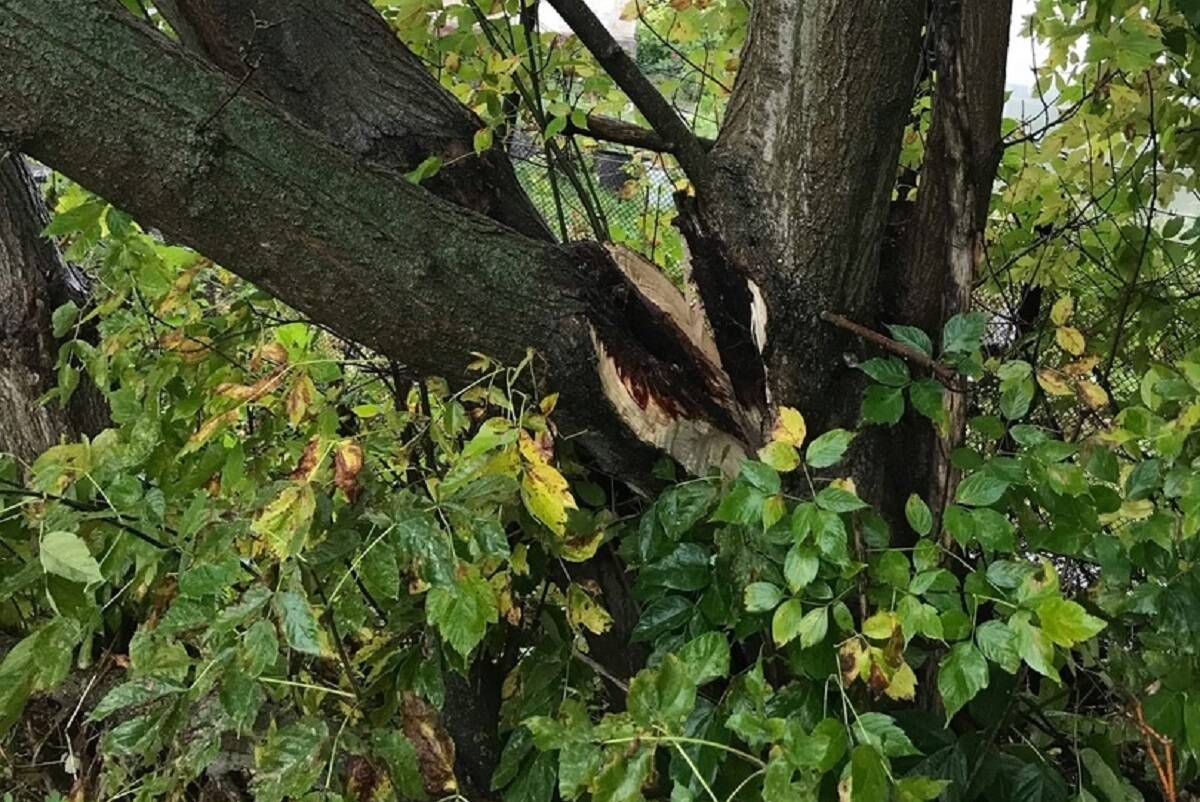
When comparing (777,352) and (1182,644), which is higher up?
(777,352)

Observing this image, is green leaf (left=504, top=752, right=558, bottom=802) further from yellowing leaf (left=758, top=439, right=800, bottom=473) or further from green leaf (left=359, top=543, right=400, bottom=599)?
yellowing leaf (left=758, top=439, right=800, bottom=473)

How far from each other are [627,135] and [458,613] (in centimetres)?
69

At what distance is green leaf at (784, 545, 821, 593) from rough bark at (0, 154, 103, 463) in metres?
1.51

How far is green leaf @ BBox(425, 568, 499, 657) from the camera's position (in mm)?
854

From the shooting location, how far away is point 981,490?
986 millimetres

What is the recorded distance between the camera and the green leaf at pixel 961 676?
0.88 metres

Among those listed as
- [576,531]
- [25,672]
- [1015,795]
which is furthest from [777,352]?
[25,672]

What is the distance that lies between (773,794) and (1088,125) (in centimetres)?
150

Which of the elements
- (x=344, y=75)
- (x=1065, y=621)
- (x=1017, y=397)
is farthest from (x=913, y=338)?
(x=344, y=75)

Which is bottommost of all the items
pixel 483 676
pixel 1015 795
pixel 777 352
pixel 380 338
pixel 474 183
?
pixel 483 676

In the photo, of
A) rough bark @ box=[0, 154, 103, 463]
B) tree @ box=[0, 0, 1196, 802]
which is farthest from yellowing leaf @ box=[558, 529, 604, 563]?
rough bark @ box=[0, 154, 103, 463]

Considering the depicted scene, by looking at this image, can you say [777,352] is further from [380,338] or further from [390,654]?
[390,654]

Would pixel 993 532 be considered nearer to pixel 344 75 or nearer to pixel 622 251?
pixel 622 251

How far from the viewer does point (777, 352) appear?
3.73ft
